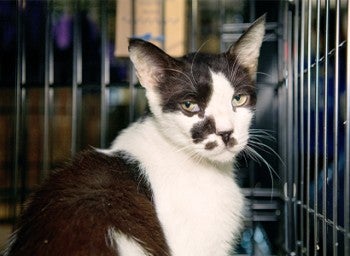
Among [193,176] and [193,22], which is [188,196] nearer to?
[193,176]

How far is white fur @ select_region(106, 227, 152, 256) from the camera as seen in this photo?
1047mm

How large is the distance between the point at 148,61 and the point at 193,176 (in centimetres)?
36

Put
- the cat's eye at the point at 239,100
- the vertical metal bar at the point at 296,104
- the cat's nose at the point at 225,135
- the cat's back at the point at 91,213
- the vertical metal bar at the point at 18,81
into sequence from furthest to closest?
the vertical metal bar at the point at 18,81 → the vertical metal bar at the point at 296,104 → the cat's eye at the point at 239,100 → the cat's nose at the point at 225,135 → the cat's back at the point at 91,213

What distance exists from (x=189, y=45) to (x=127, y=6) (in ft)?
1.04

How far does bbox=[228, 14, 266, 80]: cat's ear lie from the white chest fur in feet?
1.11

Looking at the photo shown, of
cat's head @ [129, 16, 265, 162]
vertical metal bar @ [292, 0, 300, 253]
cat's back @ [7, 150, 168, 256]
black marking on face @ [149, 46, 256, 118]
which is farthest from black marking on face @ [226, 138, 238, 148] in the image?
vertical metal bar @ [292, 0, 300, 253]

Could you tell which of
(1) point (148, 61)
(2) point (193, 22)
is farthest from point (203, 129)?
(2) point (193, 22)

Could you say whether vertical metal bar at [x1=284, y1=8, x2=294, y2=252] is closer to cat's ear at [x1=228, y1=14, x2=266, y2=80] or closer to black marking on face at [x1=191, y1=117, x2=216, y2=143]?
cat's ear at [x1=228, y1=14, x2=266, y2=80]

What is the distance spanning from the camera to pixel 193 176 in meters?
1.30

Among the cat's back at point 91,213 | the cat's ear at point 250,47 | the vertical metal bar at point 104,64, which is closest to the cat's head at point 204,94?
the cat's ear at point 250,47

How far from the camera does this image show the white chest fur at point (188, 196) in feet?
3.96

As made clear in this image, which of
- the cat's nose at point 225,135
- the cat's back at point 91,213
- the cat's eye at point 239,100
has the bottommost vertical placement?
the cat's back at point 91,213

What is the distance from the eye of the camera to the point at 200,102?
125cm

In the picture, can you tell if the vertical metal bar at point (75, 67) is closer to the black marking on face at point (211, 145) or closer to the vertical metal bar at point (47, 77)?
the vertical metal bar at point (47, 77)
